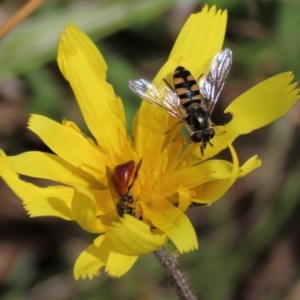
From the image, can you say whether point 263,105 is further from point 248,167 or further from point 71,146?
point 71,146

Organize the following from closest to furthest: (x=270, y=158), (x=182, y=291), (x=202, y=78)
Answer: (x=182, y=291) → (x=202, y=78) → (x=270, y=158)

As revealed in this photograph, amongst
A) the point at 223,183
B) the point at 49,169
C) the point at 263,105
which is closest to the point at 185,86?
the point at 263,105

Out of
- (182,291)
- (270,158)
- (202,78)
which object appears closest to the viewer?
(182,291)

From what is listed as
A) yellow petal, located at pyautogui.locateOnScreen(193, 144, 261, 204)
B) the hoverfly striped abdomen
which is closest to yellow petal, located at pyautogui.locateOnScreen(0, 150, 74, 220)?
yellow petal, located at pyautogui.locateOnScreen(193, 144, 261, 204)

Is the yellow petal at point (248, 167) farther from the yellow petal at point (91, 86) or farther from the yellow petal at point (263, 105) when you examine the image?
the yellow petal at point (91, 86)

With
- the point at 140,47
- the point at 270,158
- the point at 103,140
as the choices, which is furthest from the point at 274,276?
the point at 103,140

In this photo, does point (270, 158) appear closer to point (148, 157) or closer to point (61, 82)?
point (61, 82)

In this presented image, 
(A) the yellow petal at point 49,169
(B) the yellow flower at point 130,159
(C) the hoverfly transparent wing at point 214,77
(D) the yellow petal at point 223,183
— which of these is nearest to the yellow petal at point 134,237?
(B) the yellow flower at point 130,159
